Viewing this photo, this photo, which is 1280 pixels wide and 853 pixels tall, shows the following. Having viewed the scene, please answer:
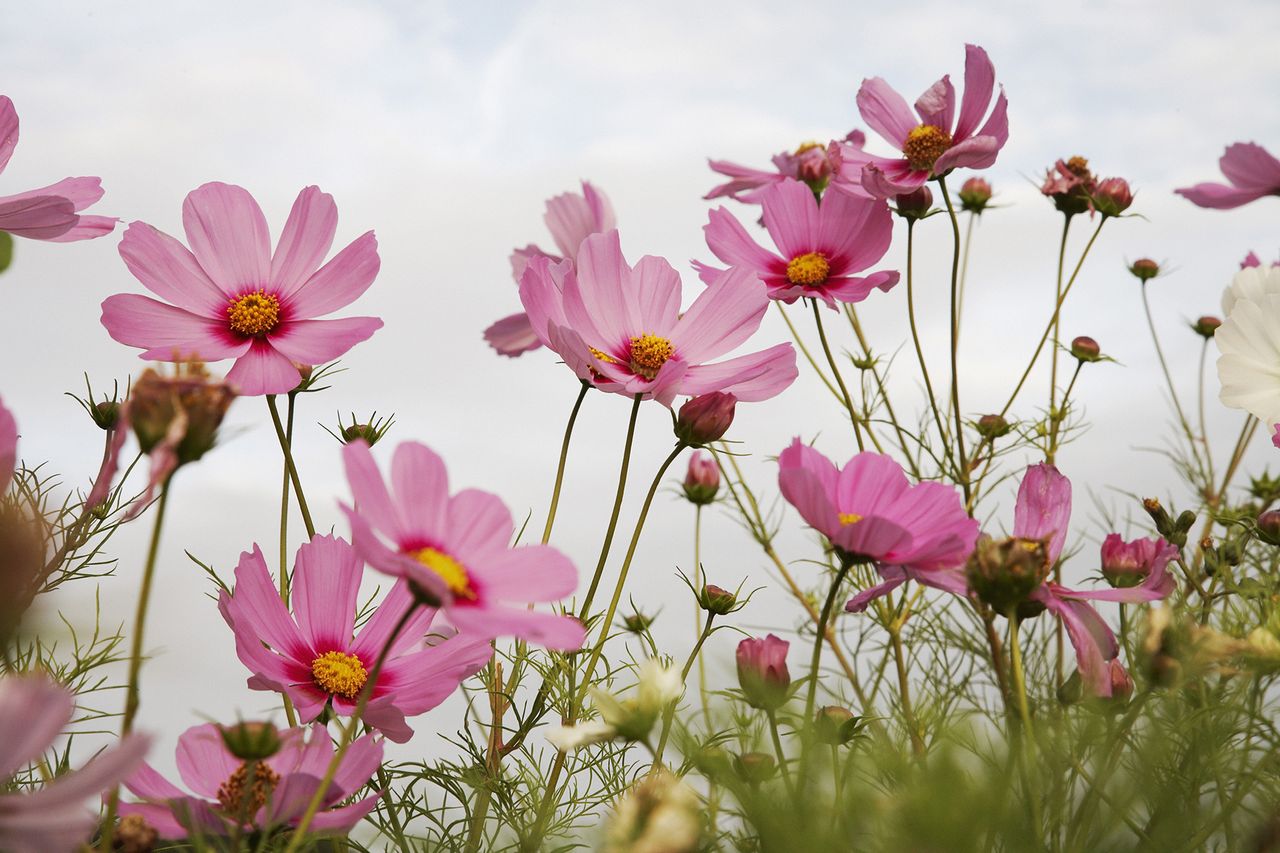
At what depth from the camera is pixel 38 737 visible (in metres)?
0.31

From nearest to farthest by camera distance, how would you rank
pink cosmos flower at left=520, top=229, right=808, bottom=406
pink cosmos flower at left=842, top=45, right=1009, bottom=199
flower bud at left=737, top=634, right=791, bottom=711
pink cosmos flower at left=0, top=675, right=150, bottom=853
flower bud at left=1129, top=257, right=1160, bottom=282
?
pink cosmos flower at left=0, top=675, right=150, bottom=853, flower bud at left=737, top=634, right=791, bottom=711, pink cosmos flower at left=520, top=229, right=808, bottom=406, pink cosmos flower at left=842, top=45, right=1009, bottom=199, flower bud at left=1129, top=257, right=1160, bottom=282

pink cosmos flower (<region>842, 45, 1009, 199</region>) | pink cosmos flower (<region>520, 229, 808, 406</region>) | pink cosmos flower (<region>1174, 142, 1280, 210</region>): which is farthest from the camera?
pink cosmos flower (<region>1174, 142, 1280, 210</region>)

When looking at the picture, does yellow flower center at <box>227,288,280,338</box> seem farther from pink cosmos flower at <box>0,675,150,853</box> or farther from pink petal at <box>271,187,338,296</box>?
pink cosmos flower at <box>0,675,150,853</box>

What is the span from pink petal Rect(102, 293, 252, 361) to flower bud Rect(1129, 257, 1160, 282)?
1.07 meters

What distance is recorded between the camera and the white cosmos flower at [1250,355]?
739 millimetres

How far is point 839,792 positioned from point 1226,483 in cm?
92

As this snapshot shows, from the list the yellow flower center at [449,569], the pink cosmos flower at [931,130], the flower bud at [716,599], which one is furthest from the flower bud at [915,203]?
the yellow flower center at [449,569]

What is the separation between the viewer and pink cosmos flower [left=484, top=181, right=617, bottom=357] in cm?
94

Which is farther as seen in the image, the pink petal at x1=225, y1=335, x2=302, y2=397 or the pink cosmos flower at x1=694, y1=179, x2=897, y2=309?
the pink cosmos flower at x1=694, y1=179, x2=897, y2=309

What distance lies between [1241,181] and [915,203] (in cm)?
30

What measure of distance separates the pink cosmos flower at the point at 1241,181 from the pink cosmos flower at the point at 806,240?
305mm

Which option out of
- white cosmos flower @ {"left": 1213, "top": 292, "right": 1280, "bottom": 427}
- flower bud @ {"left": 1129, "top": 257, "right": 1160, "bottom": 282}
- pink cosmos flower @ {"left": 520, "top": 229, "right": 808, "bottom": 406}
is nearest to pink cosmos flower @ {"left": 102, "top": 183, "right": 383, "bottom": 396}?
pink cosmos flower @ {"left": 520, "top": 229, "right": 808, "bottom": 406}

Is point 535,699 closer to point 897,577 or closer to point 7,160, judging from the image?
point 897,577

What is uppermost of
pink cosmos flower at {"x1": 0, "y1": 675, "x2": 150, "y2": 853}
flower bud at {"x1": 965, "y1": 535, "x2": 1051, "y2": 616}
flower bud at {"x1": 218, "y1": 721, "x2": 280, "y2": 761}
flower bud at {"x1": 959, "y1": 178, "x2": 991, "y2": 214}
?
flower bud at {"x1": 959, "y1": 178, "x2": 991, "y2": 214}
